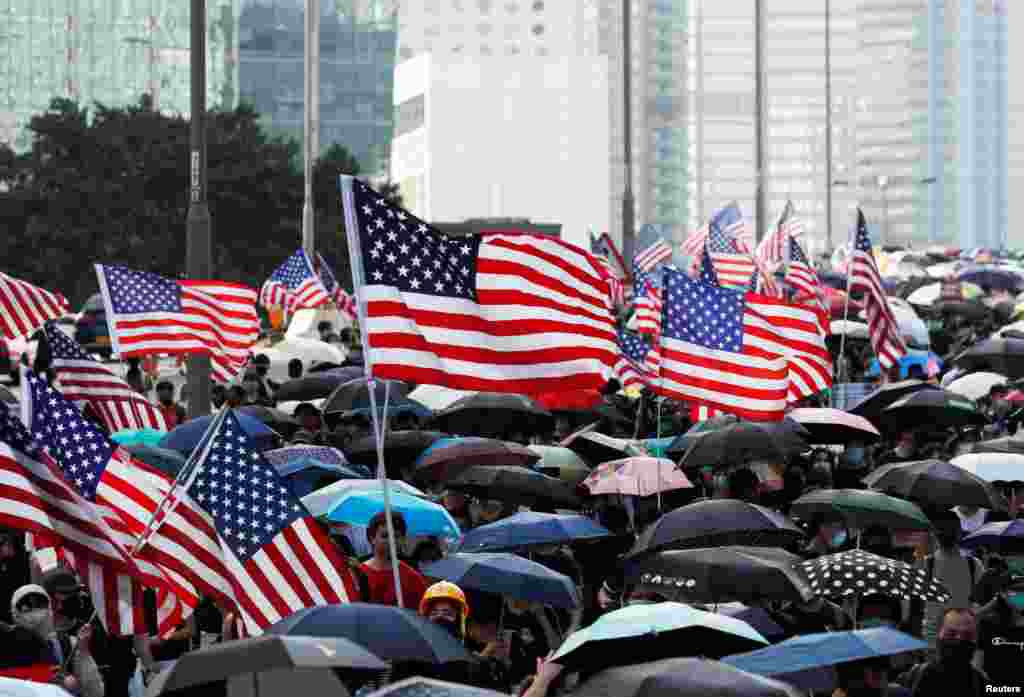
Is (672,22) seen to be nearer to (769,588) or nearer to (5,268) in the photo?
(5,268)

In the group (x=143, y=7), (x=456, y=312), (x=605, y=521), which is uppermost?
(x=143, y=7)

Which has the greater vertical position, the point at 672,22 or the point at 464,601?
the point at 672,22

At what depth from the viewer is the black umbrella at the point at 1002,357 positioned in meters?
23.0

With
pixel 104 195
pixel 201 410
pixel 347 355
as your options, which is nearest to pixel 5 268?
pixel 104 195

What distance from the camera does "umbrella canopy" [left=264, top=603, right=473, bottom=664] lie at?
858 cm

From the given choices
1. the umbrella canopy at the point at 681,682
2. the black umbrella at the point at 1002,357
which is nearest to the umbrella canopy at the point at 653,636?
the umbrella canopy at the point at 681,682

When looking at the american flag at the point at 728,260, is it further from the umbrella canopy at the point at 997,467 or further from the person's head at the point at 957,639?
the person's head at the point at 957,639

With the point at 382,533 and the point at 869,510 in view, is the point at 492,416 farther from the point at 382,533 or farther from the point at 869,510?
the point at 382,533

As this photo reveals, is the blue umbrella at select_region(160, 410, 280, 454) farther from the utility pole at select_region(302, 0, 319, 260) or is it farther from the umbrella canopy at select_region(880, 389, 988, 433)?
the utility pole at select_region(302, 0, 319, 260)

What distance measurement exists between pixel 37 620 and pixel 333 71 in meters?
130

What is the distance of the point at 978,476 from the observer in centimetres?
1422

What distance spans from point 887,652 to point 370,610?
1738 mm

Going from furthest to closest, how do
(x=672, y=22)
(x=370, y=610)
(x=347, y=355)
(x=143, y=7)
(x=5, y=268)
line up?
(x=672, y=22)
(x=143, y=7)
(x=5, y=268)
(x=347, y=355)
(x=370, y=610)

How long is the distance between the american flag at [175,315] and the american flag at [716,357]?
17.3 feet
